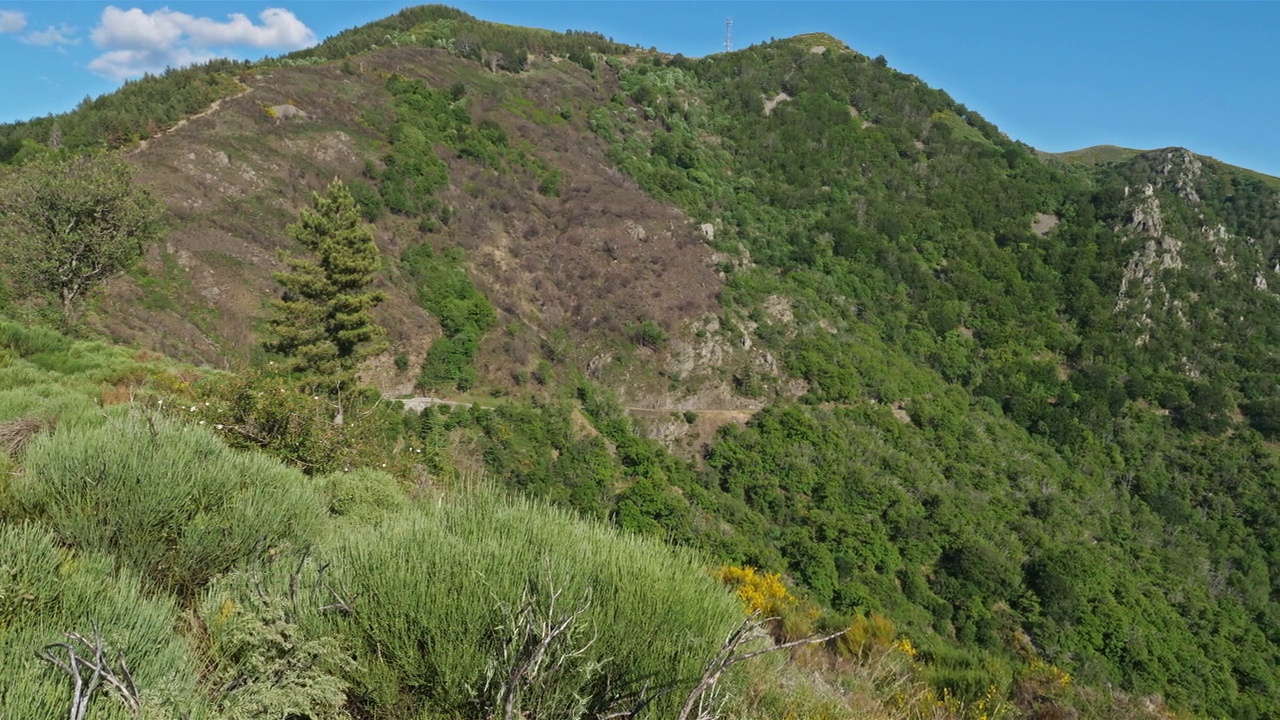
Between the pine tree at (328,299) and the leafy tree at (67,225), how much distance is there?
395cm

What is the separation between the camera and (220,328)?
2612 cm

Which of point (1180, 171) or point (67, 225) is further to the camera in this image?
point (1180, 171)

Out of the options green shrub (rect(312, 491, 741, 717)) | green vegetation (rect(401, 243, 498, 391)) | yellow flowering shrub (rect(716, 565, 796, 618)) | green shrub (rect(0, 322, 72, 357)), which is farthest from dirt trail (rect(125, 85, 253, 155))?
green shrub (rect(312, 491, 741, 717))

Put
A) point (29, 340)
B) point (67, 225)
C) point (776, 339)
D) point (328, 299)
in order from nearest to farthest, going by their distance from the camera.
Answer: point (29, 340)
point (67, 225)
point (328, 299)
point (776, 339)

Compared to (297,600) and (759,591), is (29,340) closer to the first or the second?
(297,600)

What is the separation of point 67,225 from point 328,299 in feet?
20.4

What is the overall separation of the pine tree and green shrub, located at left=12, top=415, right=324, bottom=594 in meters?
15.7

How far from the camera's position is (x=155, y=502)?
365cm

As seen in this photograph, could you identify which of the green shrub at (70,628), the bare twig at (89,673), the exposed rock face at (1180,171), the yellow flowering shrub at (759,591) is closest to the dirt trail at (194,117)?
the yellow flowering shrub at (759,591)

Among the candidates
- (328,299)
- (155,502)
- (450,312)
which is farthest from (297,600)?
(450,312)

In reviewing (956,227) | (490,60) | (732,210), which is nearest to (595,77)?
(490,60)

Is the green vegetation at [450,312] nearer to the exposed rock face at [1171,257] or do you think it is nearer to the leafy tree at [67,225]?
the leafy tree at [67,225]

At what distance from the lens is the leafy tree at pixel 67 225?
51.2 ft

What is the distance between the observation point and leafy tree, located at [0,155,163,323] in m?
15.6
